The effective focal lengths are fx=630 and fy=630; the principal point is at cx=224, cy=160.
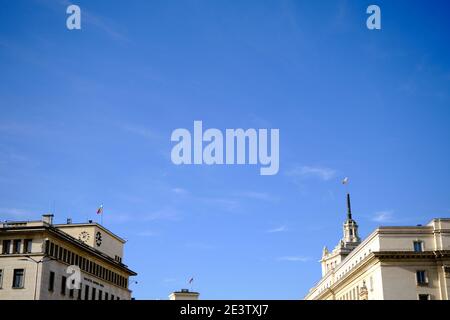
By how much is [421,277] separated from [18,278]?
2260 inches

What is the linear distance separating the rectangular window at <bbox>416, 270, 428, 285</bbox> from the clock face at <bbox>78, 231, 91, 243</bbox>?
177ft

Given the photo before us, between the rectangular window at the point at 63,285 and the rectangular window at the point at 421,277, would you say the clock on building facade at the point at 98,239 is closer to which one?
the rectangular window at the point at 63,285

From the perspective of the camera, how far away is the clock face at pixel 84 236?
108m

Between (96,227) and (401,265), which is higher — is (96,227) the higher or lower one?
the higher one

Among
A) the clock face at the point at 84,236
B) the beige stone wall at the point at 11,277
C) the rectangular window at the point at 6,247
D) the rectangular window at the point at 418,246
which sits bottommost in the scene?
the beige stone wall at the point at 11,277

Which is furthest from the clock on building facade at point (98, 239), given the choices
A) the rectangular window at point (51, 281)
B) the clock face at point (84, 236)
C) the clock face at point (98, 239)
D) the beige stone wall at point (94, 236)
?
the rectangular window at point (51, 281)

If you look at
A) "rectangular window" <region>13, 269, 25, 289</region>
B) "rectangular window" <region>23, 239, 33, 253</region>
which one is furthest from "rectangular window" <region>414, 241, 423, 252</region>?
"rectangular window" <region>13, 269, 25, 289</region>

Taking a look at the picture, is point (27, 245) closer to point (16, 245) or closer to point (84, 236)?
point (16, 245)

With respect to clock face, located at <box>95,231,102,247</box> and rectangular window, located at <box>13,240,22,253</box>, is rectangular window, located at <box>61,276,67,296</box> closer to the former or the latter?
rectangular window, located at <box>13,240,22,253</box>

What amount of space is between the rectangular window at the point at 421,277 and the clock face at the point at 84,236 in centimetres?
5388
